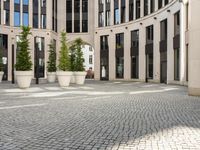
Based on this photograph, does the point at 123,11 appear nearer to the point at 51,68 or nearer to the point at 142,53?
the point at 142,53

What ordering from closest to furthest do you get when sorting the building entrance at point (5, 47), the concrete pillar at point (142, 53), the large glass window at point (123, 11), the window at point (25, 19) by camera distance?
1. the concrete pillar at point (142, 53)
2. the large glass window at point (123, 11)
3. the building entrance at point (5, 47)
4. the window at point (25, 19)

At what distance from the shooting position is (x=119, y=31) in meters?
41.8

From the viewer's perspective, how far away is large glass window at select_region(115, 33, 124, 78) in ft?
136

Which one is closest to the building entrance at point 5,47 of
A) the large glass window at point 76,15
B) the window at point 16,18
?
the window at point 16,18

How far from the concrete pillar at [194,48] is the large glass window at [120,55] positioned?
25.8 meters

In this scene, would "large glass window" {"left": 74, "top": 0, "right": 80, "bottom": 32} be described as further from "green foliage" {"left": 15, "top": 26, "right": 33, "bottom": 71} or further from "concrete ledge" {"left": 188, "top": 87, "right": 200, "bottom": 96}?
"concrete ledge" {"left": 188, "top": 87, "right": 200, "bottom": 96}

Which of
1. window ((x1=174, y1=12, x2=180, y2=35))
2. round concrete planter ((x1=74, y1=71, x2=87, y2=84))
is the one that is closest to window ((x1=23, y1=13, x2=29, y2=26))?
round concrete planter ((x1=74, y1=71, x2=87, y2=84))

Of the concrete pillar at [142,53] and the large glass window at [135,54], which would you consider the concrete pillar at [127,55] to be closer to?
the large glass window at [135,54]

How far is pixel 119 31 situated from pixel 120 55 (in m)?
3.22

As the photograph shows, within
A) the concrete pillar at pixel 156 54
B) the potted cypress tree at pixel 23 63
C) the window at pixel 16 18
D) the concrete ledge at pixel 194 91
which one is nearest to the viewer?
the concrete ledge at pixel 194 91

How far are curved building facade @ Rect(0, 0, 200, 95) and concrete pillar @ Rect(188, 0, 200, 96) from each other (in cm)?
879

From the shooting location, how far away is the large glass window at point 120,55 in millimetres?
41531

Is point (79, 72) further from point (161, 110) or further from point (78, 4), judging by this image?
point (78, 4)

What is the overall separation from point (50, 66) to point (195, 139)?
30488 millimetres
